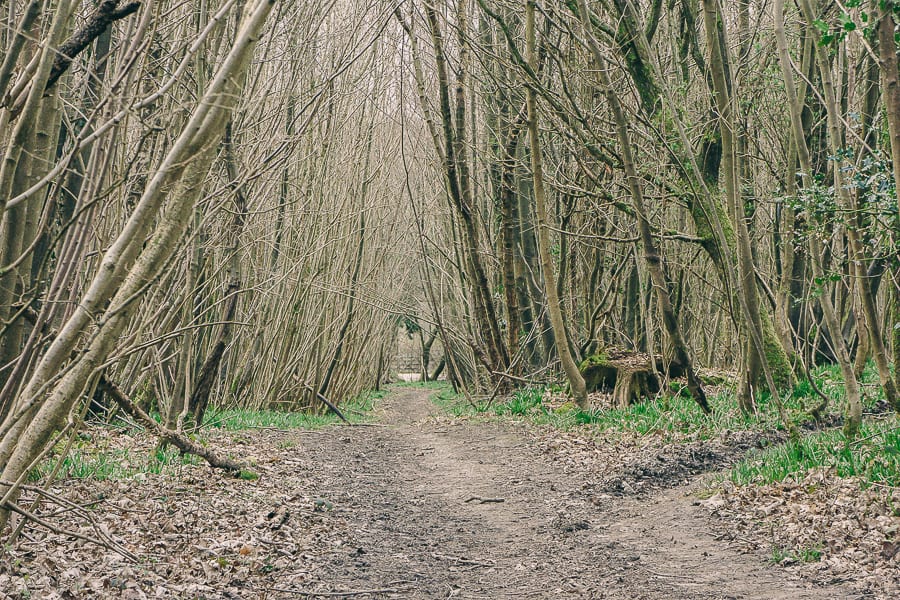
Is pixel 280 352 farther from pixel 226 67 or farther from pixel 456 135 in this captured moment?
pixel 226 67

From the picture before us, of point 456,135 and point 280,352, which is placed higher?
point 456,135

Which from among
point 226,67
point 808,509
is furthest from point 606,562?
point 226,67

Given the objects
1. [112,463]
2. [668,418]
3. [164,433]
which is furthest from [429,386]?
[164,433]

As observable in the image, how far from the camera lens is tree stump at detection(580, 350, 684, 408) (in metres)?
9.92

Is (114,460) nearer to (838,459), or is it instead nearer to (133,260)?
(133,260)

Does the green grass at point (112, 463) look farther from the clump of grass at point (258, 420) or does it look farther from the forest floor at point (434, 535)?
the clump of grass at point (258, 420)

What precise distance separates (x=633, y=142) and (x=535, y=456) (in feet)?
15.9

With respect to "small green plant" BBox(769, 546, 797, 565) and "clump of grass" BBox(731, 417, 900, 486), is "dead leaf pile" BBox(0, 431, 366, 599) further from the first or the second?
"clump of grass" BBox(731, 417, 900, 486)

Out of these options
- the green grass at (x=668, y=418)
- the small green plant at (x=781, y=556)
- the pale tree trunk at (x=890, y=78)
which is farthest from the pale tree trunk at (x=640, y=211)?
the small green plant at (x=781, y=556)

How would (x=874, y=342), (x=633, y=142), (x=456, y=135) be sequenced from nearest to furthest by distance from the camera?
(x=874, y=342), (x=633, y=142), (x=456, y=135)

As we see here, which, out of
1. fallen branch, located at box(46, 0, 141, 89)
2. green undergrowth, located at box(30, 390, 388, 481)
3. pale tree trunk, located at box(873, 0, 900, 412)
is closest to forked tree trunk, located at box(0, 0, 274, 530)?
fallen branch, located at box(46, 0, 141, 89)

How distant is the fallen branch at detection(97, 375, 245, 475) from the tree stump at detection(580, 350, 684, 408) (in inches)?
216

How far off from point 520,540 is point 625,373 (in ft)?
18.4

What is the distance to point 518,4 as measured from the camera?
10758 mm
